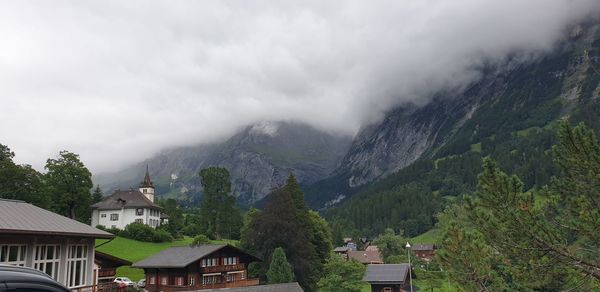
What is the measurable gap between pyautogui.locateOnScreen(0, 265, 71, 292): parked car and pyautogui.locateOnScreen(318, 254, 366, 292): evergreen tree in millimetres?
57059

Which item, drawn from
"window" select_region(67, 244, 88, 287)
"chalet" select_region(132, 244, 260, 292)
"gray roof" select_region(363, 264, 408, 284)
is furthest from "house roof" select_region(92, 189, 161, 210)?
"window" select_region(67, 244, 88, 287)

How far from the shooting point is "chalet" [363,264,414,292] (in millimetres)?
69812

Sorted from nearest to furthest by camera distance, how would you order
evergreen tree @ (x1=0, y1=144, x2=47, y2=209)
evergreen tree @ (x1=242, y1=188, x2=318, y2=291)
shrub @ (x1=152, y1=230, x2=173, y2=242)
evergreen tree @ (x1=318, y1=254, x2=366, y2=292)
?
evergreen tree @ (x1=318, y1=254, x2=366, y2=292), evergreen tree @ (x1=242, y1=188, x2=318, y2=291), evergreen tree @ (x1=0, y1=144, x2=47, y2=209), shrub @ (x1=152, y1=230, x2=173, y2=242)

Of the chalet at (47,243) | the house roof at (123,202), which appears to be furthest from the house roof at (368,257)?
the chalet at (47,243)

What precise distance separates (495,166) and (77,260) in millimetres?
27897

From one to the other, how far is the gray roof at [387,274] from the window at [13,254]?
173ft

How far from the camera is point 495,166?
17141 mm

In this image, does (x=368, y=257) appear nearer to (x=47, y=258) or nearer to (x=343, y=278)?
(x=343, y=278)

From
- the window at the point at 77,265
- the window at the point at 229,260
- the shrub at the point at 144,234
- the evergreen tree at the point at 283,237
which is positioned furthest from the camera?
the shrub at the point at 144,234

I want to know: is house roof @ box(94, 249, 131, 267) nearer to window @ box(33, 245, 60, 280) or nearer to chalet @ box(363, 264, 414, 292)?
window @ box(33, 245, 60, 280)

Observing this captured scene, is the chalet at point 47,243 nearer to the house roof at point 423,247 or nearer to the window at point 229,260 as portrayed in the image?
the window at point 229,260

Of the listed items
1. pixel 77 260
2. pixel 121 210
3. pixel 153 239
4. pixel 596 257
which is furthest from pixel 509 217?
pixel 121 210

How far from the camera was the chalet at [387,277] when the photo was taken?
69.8 m

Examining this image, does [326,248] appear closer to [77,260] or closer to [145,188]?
[77,260]
